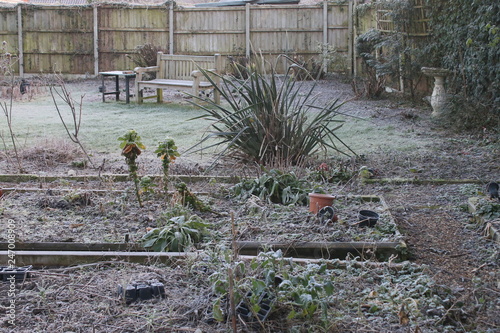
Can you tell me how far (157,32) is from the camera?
15.2 m

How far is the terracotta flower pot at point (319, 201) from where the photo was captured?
3.50 m

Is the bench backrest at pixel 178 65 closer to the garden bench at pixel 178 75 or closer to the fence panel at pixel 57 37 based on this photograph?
the garden bench at pixel 178 75

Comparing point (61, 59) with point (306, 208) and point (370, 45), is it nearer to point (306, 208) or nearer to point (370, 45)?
point (370, 45)

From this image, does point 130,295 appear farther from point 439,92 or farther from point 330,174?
point 439,92

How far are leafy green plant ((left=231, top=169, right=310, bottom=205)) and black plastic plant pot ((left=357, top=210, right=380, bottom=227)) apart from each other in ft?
1.76

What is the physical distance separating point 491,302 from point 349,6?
13.0 m

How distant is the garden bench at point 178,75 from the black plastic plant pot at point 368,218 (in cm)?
670

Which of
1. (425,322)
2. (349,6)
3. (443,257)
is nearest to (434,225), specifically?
(443,257)

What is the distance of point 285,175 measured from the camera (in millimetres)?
4090

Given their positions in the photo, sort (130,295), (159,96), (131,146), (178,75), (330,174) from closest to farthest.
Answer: (130,295) → (131,146) → (330,174) → (159,96) → (178,75)

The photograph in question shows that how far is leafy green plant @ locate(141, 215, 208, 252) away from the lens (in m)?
3.03

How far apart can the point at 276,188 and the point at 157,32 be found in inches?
477

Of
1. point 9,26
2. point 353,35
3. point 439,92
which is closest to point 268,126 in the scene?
point 439,92

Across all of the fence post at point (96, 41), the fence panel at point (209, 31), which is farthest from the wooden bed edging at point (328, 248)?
the fence post at point (96, 41)
